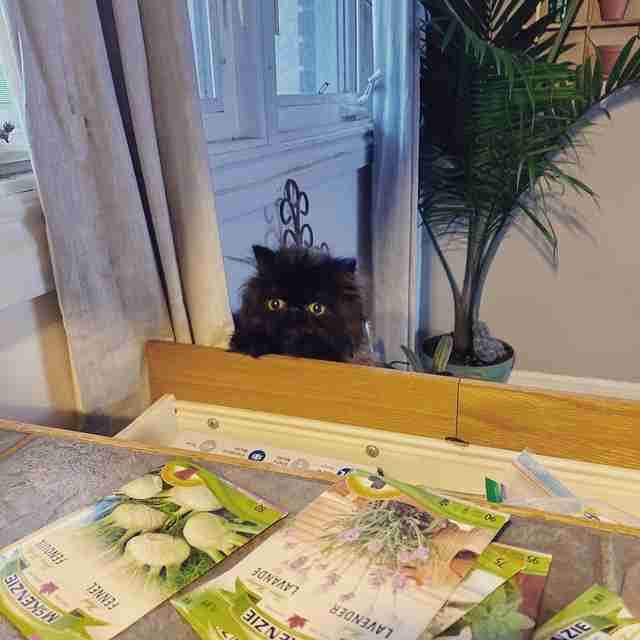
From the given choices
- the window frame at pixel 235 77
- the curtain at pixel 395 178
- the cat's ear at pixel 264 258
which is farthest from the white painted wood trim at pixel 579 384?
the cat's ear at pixel 264 258

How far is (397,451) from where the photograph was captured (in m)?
0.94

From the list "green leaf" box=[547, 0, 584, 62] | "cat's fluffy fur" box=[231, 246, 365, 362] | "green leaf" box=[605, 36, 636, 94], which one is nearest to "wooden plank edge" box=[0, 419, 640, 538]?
"cat's fluffy fur" box=[231, 246, 365, 362]

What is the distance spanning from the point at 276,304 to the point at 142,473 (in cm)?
43

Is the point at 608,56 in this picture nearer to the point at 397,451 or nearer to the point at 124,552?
the point at 397,451

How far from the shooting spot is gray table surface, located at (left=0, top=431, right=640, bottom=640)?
19.5 inches

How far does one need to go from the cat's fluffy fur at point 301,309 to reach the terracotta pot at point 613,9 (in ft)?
5.21

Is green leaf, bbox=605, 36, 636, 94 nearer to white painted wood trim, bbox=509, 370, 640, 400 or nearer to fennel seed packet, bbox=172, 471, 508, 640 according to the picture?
white painted wood trim, bbox=509, 370, 640, 400

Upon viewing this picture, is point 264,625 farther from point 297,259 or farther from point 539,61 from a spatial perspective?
point 539,61

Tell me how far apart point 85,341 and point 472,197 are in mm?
1483

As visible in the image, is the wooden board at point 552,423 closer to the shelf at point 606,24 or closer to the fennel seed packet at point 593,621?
the fennel seed packet at point 593,621

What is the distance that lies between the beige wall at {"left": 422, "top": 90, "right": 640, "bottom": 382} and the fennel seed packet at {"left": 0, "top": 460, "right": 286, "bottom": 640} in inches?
81.3

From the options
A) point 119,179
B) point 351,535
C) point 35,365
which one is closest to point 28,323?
point 35,365

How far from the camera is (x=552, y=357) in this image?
8.46 feet

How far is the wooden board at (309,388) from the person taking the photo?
0.91 m
